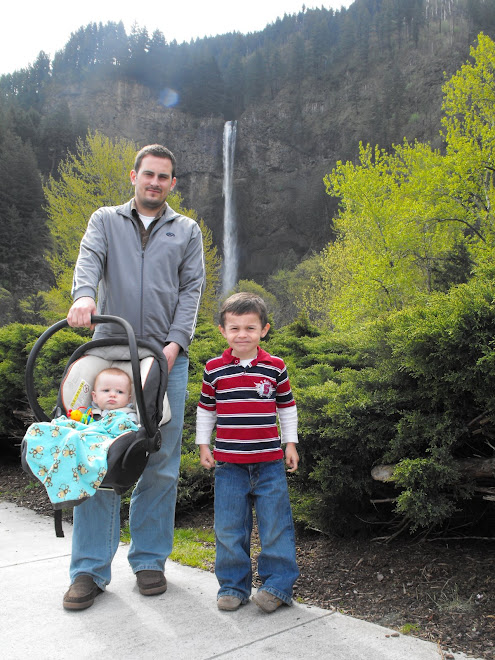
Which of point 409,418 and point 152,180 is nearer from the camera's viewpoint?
point 409,418

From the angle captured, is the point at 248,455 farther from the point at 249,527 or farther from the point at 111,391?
the point at 111,391

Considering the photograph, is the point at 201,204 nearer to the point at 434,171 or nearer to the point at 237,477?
the point at 434,171

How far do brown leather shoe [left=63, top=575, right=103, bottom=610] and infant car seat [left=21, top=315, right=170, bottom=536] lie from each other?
0.30m

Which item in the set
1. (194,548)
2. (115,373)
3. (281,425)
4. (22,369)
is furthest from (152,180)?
(22,369)

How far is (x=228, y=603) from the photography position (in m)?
2.72

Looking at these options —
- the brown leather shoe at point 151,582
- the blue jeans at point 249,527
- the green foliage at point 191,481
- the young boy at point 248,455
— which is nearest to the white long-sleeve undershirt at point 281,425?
the young boy at point 248,455

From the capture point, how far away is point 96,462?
7.64 ft

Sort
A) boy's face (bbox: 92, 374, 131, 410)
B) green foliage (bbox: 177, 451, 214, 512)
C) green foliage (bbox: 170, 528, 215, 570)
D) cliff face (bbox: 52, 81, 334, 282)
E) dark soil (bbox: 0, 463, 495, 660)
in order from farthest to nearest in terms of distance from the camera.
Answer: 1. cliff face (bbox: 52, 81, 334, 282)
2. green foliage (bbox: 177, 451, 214, 512)
3. green foliage (bbox: 170, 528, 215, 570)
4. boy's face (bbox: 92, 374, 131, 410)
5. dark soil (bbox: 0, 463, 495, 660)

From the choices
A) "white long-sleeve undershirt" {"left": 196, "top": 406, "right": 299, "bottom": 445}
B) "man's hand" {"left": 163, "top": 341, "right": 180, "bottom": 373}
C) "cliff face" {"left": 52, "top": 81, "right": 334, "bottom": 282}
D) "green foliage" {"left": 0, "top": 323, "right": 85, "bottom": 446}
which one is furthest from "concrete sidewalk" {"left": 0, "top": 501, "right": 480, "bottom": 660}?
"cliff face" {"left": 52, "top": 81, "right": 334, "bottom": 282}

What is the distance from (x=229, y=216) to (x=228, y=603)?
57776 mm

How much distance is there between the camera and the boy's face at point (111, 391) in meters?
2.78

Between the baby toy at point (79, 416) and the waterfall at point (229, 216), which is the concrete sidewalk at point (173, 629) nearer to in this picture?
the baby toy at point (79, 416)

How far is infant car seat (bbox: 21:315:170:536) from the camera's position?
2389 mm

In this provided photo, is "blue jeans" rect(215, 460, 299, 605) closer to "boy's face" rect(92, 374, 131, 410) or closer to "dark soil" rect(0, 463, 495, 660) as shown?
"dark soil" rect(0, 463, 495, 660)
